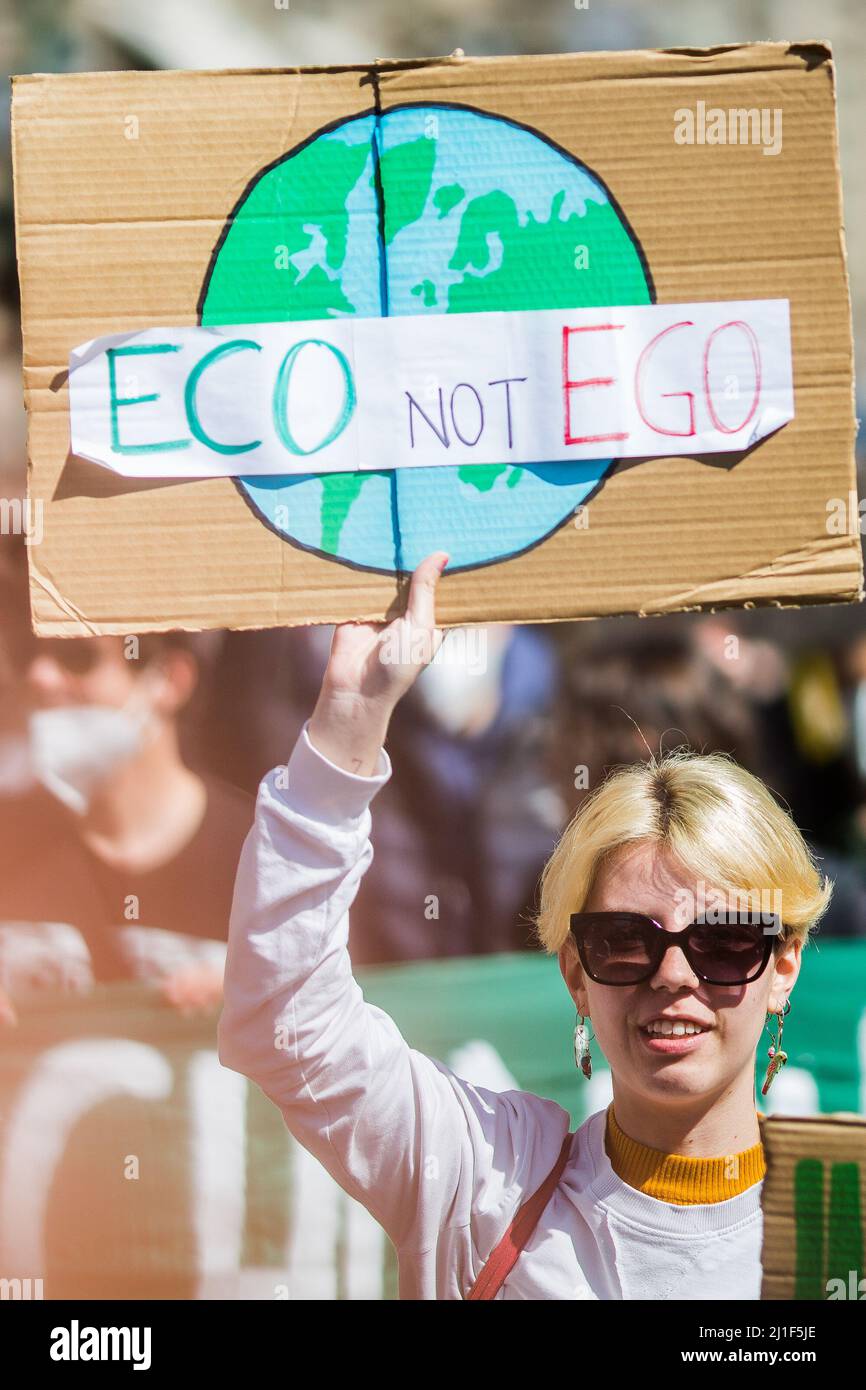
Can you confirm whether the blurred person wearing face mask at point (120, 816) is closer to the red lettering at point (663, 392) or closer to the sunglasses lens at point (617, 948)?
the sunglasses lens at point (617, 948)

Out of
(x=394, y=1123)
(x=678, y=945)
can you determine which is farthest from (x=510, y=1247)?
(x=678, y=945)

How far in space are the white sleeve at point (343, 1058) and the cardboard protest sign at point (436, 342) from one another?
253mm

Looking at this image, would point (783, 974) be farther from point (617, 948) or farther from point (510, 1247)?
point (510, 1247)

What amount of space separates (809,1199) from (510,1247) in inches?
15.4

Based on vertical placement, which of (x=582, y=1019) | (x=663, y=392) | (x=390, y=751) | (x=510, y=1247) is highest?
(x=663, y=392)

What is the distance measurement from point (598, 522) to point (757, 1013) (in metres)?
0.65

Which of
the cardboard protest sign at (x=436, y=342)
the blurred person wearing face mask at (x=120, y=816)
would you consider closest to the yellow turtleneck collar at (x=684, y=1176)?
the cardboard protest sign at (x=436, y=342)

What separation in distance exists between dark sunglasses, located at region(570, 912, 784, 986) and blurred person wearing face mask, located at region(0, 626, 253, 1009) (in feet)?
2.60

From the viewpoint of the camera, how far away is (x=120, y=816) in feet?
7.47

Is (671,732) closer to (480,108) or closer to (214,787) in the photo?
(214,787)

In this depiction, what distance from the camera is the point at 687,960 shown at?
165 cm

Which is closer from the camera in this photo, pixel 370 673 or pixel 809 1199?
pixel 370 673

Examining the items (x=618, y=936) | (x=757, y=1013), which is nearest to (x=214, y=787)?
(x=618, y=936)

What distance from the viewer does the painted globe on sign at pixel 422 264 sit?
5.26 ft
